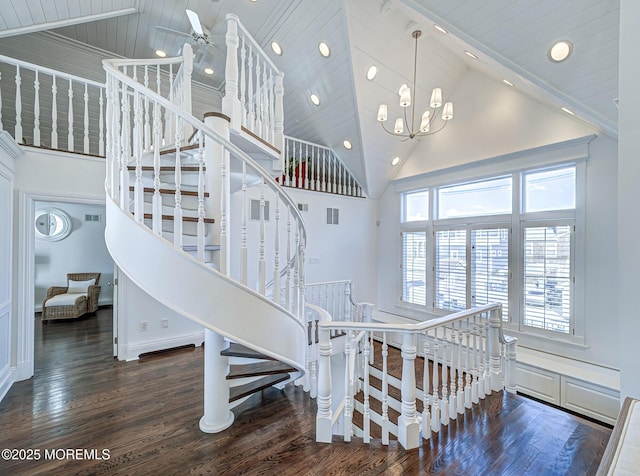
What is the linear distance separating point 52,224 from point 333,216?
601 centimetres

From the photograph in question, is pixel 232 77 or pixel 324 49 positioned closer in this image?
pixel 232 77

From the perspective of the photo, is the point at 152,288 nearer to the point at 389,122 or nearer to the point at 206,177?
the point at 206,177

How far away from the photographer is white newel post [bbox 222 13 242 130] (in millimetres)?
2299

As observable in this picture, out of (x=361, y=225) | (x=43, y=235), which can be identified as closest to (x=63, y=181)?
(x=43, y=235)

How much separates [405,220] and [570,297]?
2.69 metres

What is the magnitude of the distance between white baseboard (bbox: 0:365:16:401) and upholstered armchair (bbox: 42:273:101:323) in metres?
2.80

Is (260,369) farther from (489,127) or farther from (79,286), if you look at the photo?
(79,286)

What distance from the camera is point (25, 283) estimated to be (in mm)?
2916

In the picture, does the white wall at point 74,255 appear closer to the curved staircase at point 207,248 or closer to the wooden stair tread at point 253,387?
the curved staircase at point 207,248

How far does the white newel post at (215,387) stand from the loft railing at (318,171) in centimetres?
312

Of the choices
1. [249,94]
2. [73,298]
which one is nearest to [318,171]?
[249,94]

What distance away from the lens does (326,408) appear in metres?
2.02

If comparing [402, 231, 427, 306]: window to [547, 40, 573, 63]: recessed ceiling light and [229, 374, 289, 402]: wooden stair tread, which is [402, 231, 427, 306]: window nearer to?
[547, 40, 573, 63]: recessed ceiling light

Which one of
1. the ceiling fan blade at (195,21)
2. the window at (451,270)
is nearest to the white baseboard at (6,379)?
the ceiling fan blade at (195,21)
